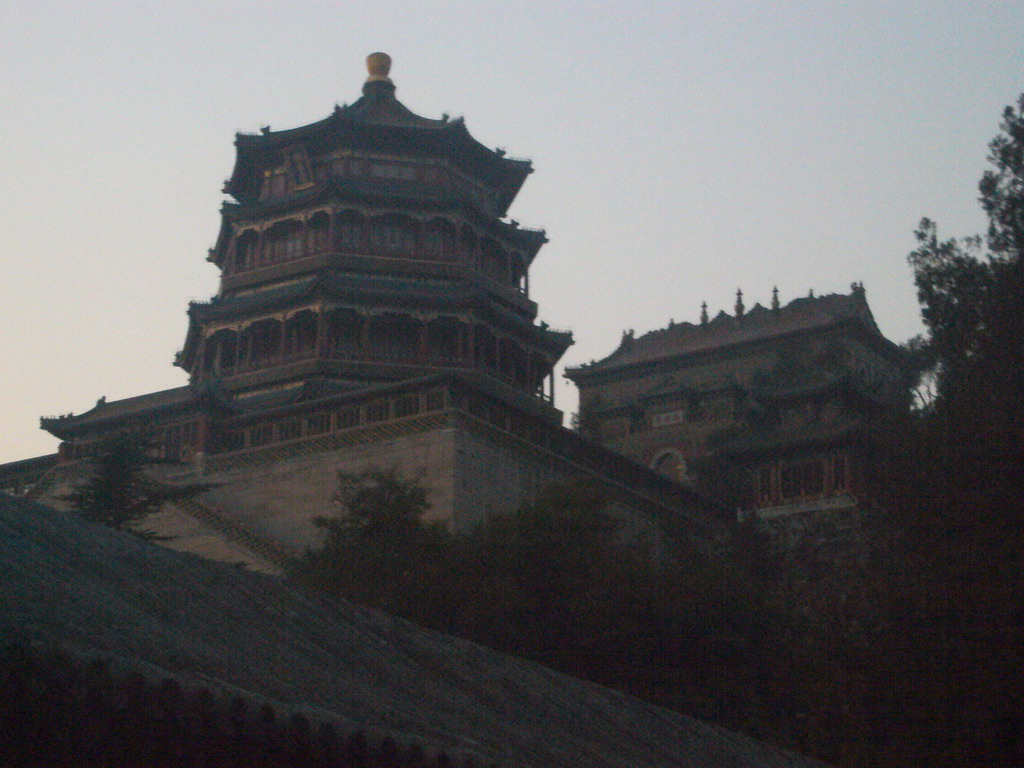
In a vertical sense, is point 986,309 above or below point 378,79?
below

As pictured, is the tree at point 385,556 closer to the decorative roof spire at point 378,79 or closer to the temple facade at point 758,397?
the temple facade at point 758,397

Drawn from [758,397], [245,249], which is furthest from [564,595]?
[245,249]

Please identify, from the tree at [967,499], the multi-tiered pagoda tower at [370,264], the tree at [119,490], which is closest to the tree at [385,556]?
the tree at [119,490]

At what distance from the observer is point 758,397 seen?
4375 cm

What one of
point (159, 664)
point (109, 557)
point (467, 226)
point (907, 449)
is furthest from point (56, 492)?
point (159, 664)

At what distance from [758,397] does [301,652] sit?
33784 millimetres

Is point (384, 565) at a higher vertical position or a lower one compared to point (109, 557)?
higher

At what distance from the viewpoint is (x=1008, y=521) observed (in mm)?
18453

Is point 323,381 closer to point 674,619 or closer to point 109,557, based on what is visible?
point 674,619

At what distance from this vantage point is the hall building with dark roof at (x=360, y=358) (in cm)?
3378

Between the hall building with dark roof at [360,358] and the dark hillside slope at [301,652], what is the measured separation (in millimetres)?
18541

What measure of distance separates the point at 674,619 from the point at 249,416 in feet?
42.4

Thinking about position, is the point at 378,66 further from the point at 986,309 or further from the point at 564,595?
the point at 986,309

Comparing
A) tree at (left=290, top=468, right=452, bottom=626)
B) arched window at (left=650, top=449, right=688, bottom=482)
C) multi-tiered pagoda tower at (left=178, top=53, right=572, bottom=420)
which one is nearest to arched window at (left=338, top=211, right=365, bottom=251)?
multi-tiered pagoda tower at (left=178, top=53, right=572, bottom=420)
